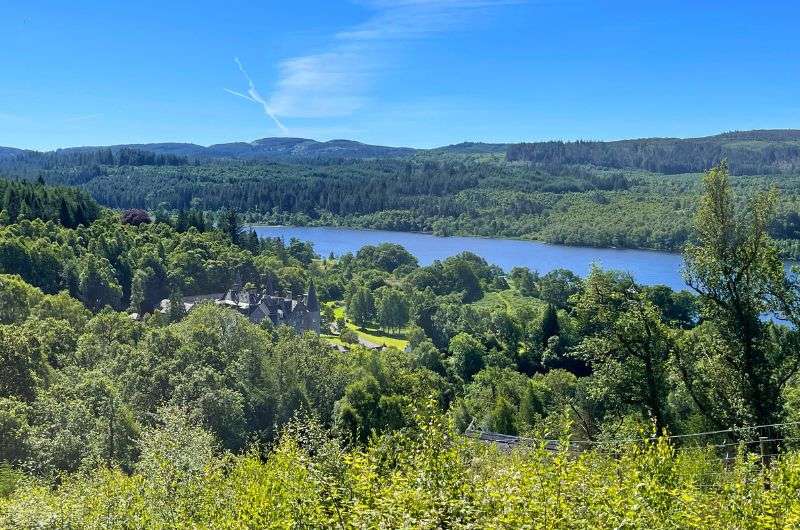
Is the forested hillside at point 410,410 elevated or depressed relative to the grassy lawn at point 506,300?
elevated

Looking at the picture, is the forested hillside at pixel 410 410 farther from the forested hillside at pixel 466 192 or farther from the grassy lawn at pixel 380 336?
the forested hillside at pixel 466 192

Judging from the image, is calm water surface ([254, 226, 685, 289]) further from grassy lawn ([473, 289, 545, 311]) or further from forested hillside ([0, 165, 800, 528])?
forested hillside ([0, 165, 800, 528])

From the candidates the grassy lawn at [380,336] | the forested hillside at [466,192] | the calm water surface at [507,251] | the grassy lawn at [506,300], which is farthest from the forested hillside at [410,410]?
the forested hillside at [466,192]

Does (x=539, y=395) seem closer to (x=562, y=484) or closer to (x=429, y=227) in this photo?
(x=562, y=484)

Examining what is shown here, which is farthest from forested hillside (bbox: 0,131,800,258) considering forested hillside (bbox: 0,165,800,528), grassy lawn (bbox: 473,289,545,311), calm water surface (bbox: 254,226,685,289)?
forested hillside (bbox: 0,165,800,528)

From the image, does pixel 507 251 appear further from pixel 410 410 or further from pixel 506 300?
pixel 410 410
